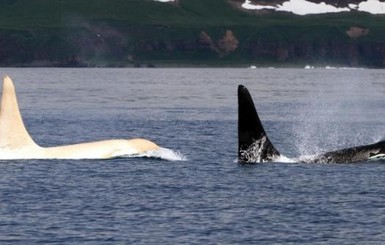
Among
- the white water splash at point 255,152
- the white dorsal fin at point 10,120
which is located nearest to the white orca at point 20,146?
the white dorsal fin at point 10,120

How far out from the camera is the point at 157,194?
3941 centimetres

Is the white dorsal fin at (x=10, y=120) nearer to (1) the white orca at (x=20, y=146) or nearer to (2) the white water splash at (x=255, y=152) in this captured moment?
(1) the white orca at (x=20, y=146)

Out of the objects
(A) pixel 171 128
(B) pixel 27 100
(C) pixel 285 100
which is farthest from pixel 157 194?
(C) pixel 285 100

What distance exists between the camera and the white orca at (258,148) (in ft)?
150

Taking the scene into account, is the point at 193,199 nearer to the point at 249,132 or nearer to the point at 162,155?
the point at 249,132

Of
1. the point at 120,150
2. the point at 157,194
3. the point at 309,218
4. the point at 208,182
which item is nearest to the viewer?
the point at 309,218

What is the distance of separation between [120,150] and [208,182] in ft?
27.8

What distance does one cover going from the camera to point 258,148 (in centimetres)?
4709

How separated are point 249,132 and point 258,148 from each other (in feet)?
4.22

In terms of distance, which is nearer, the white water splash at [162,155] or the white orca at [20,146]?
the white orca at [20,146]

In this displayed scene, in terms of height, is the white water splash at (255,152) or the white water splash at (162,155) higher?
the white water splash at (255,152)

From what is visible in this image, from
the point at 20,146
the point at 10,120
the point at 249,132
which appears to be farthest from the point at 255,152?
the point at 10,120

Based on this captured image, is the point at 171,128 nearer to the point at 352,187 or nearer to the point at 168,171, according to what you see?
the point at 168,171

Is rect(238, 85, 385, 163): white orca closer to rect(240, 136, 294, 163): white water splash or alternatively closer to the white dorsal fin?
rect(240, 136, 294, 163): white water splash
